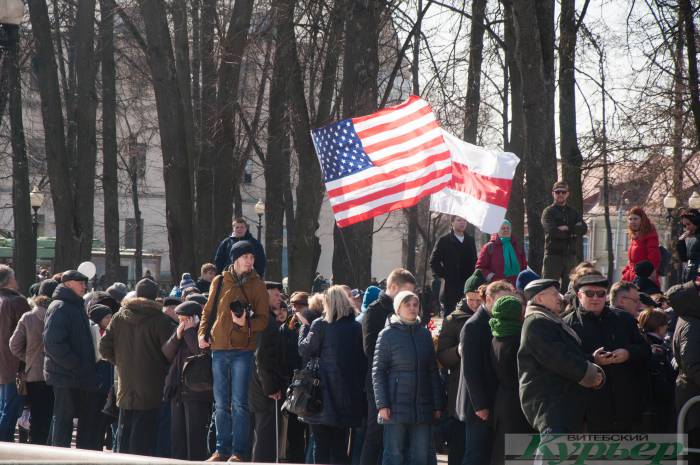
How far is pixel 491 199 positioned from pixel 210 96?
40.5 ft

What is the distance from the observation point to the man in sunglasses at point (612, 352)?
823cm

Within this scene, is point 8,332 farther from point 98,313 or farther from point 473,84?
point 473,84

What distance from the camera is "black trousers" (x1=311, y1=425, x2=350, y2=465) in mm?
10163

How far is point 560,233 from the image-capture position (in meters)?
14.2

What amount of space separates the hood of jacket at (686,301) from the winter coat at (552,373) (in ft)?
3.36

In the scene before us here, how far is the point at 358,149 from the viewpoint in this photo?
12.9m

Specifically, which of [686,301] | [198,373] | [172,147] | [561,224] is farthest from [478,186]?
[172,147]

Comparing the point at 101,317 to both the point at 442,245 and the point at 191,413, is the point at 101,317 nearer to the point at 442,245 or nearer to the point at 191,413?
the point at 191,413

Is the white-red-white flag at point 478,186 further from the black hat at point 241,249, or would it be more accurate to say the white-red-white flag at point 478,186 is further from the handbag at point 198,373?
the handbag at point 198,373

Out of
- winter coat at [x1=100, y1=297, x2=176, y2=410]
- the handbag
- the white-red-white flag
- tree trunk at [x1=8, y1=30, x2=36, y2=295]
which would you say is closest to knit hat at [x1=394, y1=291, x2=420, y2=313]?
the handbag

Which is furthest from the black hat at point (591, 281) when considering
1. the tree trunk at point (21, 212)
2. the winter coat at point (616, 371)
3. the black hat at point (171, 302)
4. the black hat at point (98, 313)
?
the tree trunk at point (21, 212)

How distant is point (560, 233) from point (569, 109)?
5165mm

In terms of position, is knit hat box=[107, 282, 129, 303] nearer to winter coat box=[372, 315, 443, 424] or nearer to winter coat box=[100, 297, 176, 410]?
winter coat box=[100, 297, 176, 410]

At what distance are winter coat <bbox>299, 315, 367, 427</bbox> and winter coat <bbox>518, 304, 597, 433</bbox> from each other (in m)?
2.39
